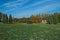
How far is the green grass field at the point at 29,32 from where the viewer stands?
3.57 meters

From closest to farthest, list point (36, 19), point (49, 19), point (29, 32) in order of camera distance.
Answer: point (29, 32) < point (36, 19) < point (49, 19)

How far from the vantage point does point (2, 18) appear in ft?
13.2

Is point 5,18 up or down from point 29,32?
up

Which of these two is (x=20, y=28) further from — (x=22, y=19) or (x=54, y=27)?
(x=54, y=27)

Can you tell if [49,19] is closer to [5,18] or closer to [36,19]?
[36,19]

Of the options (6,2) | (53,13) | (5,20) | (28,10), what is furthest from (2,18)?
(53,13)

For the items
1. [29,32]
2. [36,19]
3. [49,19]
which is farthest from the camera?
[49,19]

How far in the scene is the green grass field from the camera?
11.7ft

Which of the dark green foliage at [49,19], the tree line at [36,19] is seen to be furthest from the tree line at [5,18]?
the dark green foliage at [49,19]

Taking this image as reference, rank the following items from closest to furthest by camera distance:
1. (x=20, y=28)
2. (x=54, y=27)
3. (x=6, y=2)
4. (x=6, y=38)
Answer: (x=6, y=38) → (x=6, y=2) → (x=20, y=28) → (x=54, y=27)

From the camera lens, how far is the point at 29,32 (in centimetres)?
403

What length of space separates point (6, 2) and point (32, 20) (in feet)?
2.76

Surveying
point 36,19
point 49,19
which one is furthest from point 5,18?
point 49,19

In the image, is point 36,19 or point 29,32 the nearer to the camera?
point 29,32
